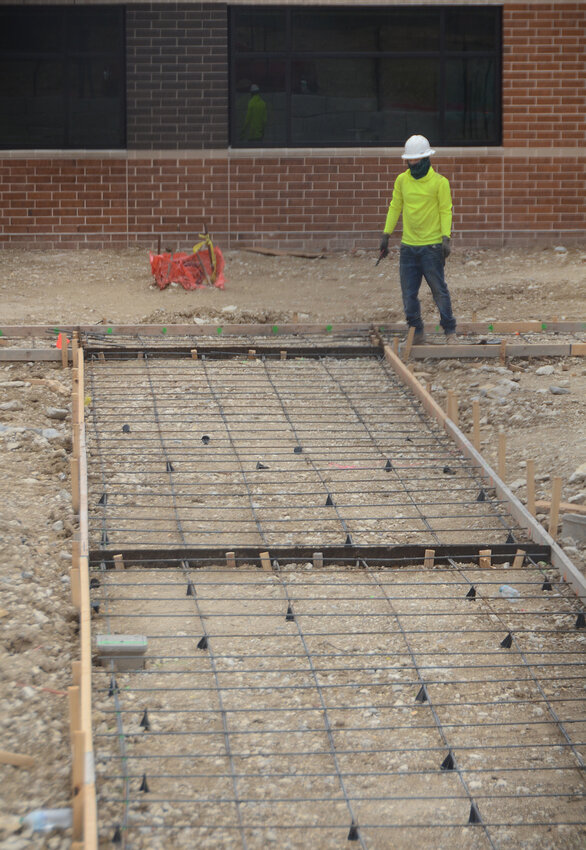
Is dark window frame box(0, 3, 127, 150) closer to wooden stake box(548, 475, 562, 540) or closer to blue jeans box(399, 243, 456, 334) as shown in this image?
blue jeans box(399, 243, 456, 334)

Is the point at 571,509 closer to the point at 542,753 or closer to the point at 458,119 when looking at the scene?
the point at 542,753

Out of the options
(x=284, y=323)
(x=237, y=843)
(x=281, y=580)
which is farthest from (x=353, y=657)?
(x=284, y=323)

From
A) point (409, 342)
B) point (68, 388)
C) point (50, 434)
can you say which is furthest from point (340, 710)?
point (409, 342)

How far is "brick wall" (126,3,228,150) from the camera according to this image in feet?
46.7

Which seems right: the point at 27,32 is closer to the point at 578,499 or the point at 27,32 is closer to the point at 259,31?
the point at 259,31

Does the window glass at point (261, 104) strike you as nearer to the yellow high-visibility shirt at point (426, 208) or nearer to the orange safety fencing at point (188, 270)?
the orange safety fencing at point (188, 270)

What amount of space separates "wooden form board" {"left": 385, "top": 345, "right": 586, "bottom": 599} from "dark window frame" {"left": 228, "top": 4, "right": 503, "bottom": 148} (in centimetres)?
541

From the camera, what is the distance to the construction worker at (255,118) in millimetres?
14531

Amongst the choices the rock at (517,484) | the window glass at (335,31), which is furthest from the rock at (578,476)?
the window glass at (335,31)

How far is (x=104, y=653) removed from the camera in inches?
211

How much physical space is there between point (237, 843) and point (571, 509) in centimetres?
Answer: 369

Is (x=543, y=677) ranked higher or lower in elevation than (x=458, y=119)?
lower

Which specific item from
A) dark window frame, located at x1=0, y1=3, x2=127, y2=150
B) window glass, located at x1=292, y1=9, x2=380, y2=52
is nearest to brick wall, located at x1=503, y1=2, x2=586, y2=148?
window glass, located at x1=292, y1=9, x2=380, y2=52

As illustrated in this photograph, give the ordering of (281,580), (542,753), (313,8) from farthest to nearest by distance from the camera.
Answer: (313,8)
(281,580)
(542,753)
